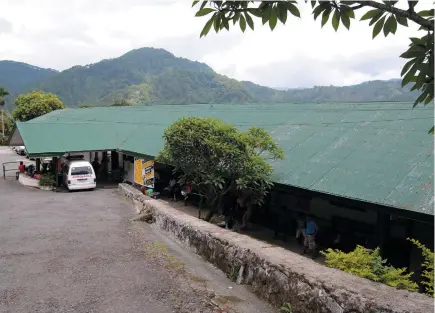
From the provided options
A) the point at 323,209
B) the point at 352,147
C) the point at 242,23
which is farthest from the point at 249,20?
the point at 323,209

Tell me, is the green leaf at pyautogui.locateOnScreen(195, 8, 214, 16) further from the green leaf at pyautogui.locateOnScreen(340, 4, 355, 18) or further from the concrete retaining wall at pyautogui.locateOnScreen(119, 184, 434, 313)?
the concrete retaining wall at pyautogui.locateOnScreen(119, 184, 434, 313)

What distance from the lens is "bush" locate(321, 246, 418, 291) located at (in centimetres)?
540

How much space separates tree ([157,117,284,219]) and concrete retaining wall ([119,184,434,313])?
2.23 meters

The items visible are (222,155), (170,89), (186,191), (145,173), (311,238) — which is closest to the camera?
(311,238)

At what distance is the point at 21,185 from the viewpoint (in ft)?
71.6

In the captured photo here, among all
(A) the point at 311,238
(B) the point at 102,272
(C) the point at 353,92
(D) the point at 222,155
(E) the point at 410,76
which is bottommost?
(A) the point at 311,238

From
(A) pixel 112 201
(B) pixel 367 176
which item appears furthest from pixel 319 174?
(A) pixel 112 201

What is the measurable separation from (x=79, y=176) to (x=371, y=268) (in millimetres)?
16334

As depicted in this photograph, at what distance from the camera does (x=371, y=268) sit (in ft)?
18.9

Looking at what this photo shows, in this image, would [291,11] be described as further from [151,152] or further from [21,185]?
[21,185]

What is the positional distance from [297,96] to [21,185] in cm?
8198

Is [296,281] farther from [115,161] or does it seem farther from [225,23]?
[115,161]

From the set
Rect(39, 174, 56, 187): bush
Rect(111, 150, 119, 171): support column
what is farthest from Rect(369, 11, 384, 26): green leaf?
Rect(111, 150, 119, 171): support column

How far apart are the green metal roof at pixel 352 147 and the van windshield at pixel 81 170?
1.83 meters
